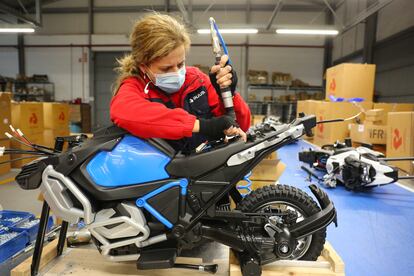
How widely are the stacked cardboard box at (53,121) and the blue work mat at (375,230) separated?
429 centimetres

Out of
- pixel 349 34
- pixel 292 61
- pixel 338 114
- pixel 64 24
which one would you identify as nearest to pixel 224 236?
pixel 338 114

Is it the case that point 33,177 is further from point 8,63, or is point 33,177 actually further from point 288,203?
point 8,63

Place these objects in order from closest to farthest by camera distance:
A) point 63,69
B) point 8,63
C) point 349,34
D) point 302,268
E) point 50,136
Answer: point 302,268 → point 50,136 → point 349,34 → point 63,69 → point 8,63

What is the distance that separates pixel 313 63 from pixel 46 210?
32.4 ft

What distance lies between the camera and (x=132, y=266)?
1134 mm

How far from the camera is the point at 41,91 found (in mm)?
9898

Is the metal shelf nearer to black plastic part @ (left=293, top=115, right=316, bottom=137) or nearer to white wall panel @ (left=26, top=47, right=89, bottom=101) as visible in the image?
white wall panel @ (left=26, top=47, right=89, bottom=101)

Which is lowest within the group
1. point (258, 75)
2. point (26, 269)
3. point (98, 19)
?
point (26, 269)

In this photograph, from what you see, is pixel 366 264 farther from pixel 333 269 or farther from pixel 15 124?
pixel 15 124

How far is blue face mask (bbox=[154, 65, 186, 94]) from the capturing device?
1.06 meters

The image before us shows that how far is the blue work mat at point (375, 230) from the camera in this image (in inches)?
60.7

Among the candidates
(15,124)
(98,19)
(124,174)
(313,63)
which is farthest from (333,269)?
(98,19)

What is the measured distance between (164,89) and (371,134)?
382cm

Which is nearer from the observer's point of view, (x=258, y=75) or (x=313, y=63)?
(x=258, y=75)
